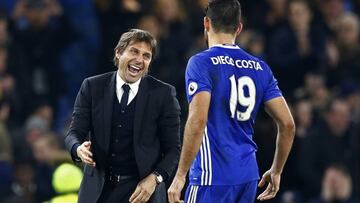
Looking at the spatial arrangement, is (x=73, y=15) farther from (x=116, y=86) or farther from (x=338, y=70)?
(x=116, y=86)

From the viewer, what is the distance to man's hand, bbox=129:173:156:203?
7148 millimetres

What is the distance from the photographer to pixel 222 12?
697 cm

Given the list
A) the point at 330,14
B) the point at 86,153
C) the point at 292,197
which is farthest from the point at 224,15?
the point at 330,14

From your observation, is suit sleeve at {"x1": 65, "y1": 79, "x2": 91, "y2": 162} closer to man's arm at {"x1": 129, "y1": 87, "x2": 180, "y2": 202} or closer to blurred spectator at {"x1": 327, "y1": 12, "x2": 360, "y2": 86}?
man's arm at {"x1": 129, "y1": 87, "x2": 180, "y2": 202}

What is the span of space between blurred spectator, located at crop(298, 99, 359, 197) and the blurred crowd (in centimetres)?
1

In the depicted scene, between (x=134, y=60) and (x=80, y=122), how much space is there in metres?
0.52

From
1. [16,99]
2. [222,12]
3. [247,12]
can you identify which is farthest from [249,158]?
[247,12]

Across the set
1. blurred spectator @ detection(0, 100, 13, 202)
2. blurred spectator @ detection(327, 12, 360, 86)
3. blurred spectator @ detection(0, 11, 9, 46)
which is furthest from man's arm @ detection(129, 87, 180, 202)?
blurred spectator @ detection(327, 12, 360, 86)

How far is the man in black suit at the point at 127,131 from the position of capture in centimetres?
724

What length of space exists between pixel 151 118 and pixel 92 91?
16.5 inches

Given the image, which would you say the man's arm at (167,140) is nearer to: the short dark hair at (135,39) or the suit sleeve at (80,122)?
the short dark hair at (135,39)

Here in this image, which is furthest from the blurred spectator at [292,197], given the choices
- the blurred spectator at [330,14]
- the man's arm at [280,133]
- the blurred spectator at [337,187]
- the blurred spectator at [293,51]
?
the man's arm at [280,133]

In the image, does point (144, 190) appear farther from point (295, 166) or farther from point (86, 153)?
point (295, 166)

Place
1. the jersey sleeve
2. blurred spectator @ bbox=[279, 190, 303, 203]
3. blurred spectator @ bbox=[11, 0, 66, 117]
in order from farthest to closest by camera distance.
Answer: blurred spectator @ bbox=[11, 0, 66, 117]
blurred spectator @ bbox=[279, 190, 303, 203]
the jersey sleeve
